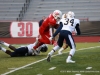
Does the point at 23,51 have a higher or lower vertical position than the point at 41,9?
lower

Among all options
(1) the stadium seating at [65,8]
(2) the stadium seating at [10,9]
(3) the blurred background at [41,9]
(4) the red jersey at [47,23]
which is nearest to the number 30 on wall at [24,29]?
(3) the blurred background at [41,9]

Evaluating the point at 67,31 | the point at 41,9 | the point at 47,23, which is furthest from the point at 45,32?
the point at 41,9

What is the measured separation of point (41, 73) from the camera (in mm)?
7184

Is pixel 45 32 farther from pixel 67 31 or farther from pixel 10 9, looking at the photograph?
pixel 10 9

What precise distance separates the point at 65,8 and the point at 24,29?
22.4ft

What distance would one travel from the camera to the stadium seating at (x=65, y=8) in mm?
25422

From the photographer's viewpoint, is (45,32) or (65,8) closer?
(45,32)

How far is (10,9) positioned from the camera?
27.0m

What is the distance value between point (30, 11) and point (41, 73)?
63.8 ft

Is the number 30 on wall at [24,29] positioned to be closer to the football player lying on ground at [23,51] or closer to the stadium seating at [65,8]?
the stadium seating at [65,8]

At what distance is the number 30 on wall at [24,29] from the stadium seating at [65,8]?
5.01 meters

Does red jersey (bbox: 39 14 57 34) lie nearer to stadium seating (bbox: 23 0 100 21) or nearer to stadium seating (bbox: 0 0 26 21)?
stadium seating (bbox: 23 0 100 21)

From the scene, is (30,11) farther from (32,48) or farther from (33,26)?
(32,48)

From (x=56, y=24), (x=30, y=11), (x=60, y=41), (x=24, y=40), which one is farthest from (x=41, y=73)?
(x=30, y=11)
